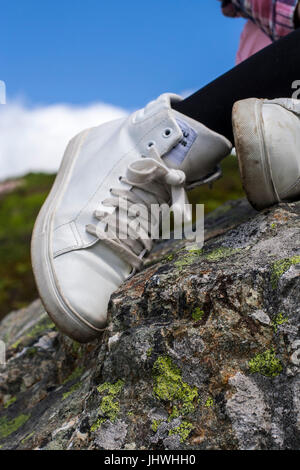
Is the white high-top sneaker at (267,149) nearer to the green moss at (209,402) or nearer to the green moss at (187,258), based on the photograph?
the green moss at (187,258)

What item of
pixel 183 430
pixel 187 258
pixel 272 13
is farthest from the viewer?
pixel 272 13

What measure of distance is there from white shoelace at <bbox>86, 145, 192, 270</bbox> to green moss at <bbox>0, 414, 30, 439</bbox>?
32.3 inches

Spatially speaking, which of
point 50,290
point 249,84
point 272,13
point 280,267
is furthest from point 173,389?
point 272,13

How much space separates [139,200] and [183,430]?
1.15 meters

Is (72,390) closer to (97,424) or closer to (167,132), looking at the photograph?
(97,424)

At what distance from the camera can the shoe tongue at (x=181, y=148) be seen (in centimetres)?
214

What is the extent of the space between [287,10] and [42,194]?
56.2 feet

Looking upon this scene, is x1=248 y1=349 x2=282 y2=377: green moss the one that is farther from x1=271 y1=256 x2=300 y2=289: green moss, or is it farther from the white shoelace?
the white shoelace

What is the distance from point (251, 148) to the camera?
1.79 meters

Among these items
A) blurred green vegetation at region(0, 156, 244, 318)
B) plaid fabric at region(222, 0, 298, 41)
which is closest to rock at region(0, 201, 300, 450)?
plaid fabric at region(222, 0, 298, 41)

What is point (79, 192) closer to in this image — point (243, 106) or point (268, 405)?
point (243, 106)

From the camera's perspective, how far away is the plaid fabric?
2.32 metres

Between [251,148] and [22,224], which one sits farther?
[22,224]
